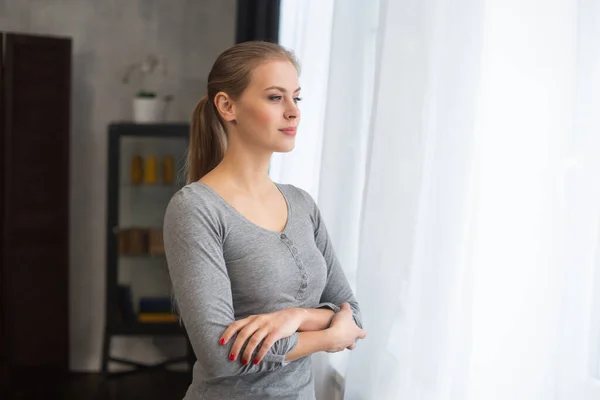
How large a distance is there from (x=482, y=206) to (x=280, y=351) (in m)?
0.46

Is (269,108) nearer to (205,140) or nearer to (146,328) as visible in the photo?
(205,140)

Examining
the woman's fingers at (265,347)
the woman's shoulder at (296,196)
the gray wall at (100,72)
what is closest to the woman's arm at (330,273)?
the woman's shoulder at (296,196)

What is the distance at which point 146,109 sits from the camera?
15.4ft

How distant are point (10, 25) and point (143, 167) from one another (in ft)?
4.19

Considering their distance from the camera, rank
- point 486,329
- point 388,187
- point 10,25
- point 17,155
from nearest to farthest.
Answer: point 486,329
point 388,187
point 17,155
point 10,25

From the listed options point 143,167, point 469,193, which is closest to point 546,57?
point 469,193

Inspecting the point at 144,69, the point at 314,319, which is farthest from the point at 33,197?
the point at 314,319

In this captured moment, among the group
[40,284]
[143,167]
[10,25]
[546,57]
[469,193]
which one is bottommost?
[40,284]

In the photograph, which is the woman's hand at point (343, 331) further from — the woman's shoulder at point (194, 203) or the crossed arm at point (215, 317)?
the woman's shoulder at point (194, 203)

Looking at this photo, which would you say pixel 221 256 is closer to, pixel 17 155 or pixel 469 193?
pixel 469 193

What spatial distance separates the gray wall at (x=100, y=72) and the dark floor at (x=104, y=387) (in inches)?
11.1

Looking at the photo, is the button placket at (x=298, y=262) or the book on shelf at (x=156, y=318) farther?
the book on shelf at (x=156, y=318)

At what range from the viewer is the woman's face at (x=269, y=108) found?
58.7 inches

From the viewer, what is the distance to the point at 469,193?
141 centimetres
